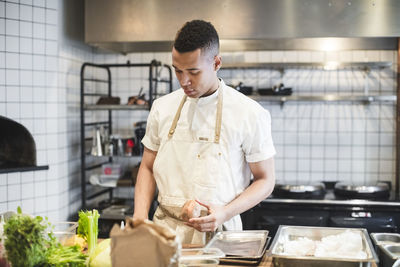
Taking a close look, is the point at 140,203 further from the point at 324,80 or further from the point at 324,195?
the point at 324,80

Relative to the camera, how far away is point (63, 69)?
13.4 ft

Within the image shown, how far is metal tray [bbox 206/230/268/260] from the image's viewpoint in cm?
180

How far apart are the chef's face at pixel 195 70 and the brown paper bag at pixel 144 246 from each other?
2.64 ft

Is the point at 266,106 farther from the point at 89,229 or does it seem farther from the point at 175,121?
the point at 89,229

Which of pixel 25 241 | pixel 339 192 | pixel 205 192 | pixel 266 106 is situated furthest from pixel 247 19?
pixel 25 241

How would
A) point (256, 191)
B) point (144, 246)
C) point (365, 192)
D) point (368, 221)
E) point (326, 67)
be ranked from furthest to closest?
point (326, 67) < point (365, 192) < point (368, 221) < point (256, 191) < point (144, 246)

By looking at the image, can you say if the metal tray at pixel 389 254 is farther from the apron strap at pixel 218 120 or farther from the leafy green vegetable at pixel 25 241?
the leafy green vegetable at pixel 25 241

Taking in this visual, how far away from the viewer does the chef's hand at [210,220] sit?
1.92m

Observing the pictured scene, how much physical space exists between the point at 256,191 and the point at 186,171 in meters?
0.33

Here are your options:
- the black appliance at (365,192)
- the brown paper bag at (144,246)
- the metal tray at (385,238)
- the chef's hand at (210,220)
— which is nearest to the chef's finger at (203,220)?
the chef's hand at (210,220)

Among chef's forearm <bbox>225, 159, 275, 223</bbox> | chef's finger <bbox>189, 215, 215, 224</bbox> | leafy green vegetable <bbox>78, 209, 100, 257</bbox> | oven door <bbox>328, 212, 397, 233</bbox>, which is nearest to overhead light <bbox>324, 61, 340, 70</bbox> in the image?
oven door <bbox>328, 212, 397, 233</bbox>

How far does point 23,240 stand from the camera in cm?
149

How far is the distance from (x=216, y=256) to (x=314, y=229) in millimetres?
633

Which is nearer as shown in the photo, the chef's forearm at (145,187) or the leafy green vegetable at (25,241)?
the leafy green vegetable at (25,241)
